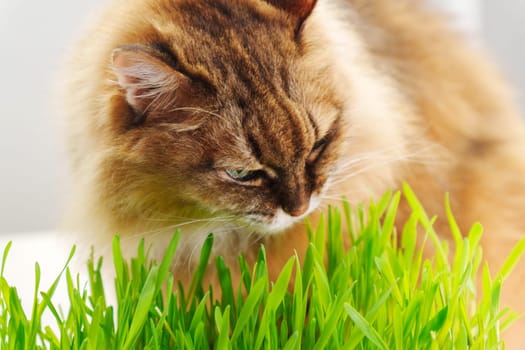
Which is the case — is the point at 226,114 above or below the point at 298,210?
above

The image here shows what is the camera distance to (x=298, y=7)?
3.08 feet

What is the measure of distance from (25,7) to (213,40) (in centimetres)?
101

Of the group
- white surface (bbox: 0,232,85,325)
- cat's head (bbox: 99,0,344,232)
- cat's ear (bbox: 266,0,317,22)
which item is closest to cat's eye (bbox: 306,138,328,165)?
cat's head (bbox: 99,0,344,232)

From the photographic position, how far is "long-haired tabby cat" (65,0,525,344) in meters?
0.87

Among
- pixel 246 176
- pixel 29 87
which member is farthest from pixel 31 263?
pixel 246 176

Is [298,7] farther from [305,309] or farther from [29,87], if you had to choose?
[29,87]

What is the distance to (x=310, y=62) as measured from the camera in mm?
927

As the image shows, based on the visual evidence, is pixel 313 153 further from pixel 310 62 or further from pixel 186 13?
pixel 186 13

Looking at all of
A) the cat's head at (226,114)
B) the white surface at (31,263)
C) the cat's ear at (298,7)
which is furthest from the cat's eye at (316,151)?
the white surface at (31,263)

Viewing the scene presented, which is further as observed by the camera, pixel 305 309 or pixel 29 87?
pixel 29 87

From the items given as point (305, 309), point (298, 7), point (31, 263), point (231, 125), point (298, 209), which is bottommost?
point (31, 263)

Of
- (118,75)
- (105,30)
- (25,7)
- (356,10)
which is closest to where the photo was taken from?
(118,75)

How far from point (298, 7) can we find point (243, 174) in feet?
0.84

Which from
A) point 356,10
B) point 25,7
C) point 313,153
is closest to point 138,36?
point 313,153
